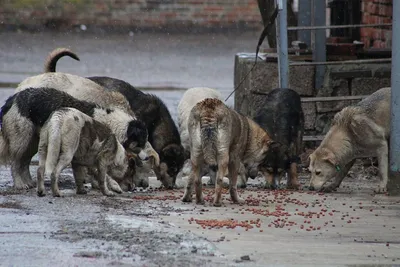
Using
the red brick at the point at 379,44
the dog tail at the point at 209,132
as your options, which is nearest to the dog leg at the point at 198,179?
the dog tail at the point at 209,132

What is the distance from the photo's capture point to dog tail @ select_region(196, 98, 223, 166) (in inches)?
457

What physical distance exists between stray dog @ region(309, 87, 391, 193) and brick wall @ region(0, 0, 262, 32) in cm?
2039

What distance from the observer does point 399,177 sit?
12.6m

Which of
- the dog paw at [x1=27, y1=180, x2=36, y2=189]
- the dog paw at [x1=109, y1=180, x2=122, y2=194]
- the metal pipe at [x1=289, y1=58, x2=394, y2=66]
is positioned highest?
the metal pipe at [x1=289, y1=58, x2=394, y2=66]

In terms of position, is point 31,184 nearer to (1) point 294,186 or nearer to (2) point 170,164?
(2) point 170,164

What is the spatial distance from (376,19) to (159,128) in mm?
5540

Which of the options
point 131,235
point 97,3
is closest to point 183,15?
point 97,3

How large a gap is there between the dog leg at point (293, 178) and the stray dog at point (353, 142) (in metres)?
0.21

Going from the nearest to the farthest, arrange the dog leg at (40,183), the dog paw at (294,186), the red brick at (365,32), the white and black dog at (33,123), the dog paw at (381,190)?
the dog leg at (40,183) → the white and black dog at (33,123) → the dog paw at (381,190) → the dog paw at (294,186) → the red brick at (365,32)

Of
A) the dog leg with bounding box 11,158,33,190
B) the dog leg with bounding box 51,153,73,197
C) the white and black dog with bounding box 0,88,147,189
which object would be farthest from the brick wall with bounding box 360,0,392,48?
the dog leg with bounding box 51,153,73,197

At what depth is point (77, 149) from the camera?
12367 mm

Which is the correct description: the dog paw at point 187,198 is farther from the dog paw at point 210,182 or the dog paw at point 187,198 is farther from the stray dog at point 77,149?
the dog paw at point 210,182

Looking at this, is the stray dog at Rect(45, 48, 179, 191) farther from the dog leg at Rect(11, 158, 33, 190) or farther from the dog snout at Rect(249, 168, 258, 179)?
the dog leg at Rect(11, 158, 33, 190)

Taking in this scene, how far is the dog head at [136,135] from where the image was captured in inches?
524
